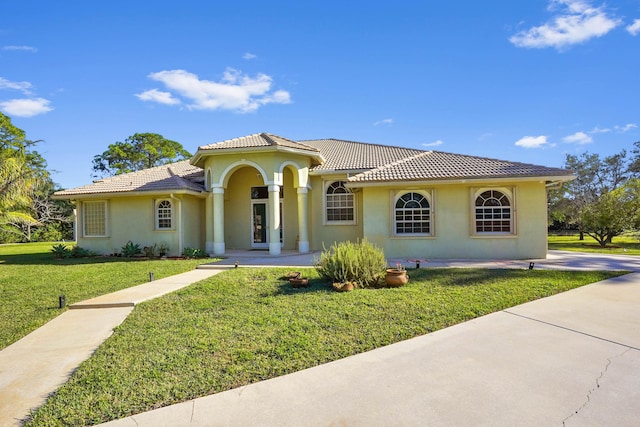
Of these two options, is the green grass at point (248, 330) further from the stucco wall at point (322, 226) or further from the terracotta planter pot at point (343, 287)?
the stucco wall at point (322, 226)

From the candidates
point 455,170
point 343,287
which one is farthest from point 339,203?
point 343,287

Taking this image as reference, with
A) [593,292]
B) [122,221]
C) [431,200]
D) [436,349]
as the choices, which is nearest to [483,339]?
[436,349]

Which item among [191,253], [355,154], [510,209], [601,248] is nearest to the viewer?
[510,209]

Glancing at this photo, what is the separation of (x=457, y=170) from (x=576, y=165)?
3918 cm

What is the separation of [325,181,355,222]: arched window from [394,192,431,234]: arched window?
2951 millimetres

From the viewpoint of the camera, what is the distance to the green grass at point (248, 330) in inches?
142

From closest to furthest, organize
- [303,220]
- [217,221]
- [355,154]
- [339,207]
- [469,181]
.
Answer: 1. [469,181]
2. [217,221]
3. [303,220]
4. [339,207]
5. [355,154]

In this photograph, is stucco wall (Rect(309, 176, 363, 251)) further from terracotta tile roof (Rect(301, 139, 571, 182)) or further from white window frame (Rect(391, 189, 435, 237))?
white window frame (Rect(391, 189, 435, 237))

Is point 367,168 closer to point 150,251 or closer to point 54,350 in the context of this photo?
point 150,251

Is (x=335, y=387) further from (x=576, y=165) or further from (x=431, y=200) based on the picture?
(x=576, y=165)

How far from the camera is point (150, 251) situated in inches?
620

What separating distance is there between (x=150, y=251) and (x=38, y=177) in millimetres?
7819

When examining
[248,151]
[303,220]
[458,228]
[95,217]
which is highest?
[248,151]

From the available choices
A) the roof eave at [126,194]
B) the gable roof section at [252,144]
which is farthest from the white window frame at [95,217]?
the gable roof section at [252,144]
